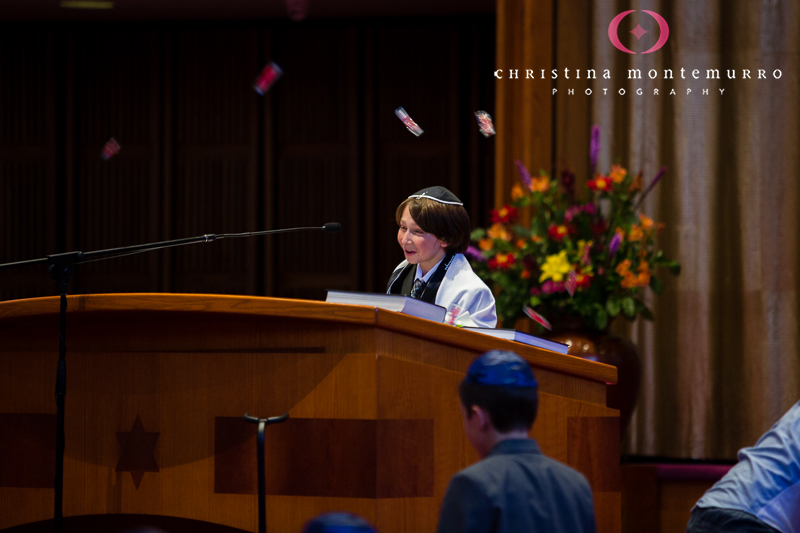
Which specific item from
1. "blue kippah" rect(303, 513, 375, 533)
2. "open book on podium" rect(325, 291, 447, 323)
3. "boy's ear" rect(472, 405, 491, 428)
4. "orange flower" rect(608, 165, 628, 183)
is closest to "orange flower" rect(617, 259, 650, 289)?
"orange flower" rect(608, 165, 628, 183)

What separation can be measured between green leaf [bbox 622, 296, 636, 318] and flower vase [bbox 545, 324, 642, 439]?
0.12 m

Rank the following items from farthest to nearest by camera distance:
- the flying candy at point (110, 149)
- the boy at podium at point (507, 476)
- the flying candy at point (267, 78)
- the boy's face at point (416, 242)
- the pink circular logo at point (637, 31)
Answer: the flying candy at point (110, 149) < the flying candy at point (267, 78) < the pink circular logo at point (637, 31) < the boy's face at point (416, 242) < the boy at podium at point (507, 476)

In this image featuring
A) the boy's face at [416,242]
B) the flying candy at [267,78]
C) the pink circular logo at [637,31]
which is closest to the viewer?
the boy's face at [416,242]

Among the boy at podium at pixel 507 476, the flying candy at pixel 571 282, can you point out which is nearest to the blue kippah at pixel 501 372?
the boy at podium at pixel 507 476

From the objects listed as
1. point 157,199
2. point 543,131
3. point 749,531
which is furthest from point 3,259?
point 749,531

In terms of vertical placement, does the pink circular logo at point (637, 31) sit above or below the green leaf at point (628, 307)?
above

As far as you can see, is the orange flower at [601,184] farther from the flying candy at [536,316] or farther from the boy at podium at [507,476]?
the boy at podium at [507,476]

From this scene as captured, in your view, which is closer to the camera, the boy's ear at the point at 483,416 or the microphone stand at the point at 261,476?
the boy's ear at the point at 483,416

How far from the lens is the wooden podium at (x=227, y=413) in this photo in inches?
60.4

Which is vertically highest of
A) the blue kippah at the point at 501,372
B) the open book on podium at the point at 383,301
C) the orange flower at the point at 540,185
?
the orange flower at the point at 540,185

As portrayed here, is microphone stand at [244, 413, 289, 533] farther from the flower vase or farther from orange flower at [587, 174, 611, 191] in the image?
orange flower at [587, 174, 611, 191]

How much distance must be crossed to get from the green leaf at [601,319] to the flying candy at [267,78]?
264 cm

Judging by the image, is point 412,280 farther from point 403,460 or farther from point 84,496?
point 84,496

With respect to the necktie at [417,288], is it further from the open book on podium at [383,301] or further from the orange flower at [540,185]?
the orange flower at [540,185]
